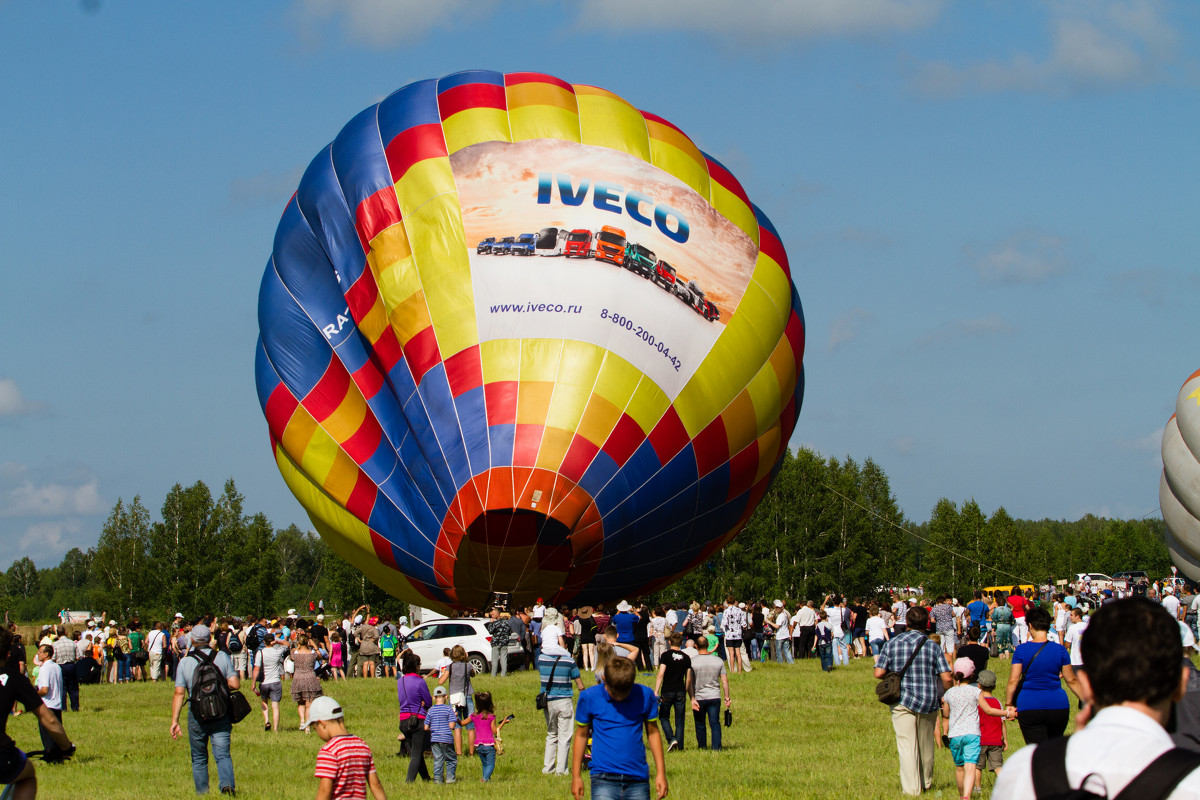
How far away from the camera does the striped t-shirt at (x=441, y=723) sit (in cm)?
1209

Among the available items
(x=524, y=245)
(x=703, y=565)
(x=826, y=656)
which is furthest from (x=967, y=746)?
(x=703, y=565)

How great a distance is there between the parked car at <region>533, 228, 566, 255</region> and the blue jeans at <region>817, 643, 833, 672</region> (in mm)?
9415

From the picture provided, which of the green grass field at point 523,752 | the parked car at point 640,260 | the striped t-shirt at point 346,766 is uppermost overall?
the parked car at point 640,260

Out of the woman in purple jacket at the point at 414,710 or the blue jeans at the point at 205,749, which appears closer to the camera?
the blue jeans at the point at 205,749

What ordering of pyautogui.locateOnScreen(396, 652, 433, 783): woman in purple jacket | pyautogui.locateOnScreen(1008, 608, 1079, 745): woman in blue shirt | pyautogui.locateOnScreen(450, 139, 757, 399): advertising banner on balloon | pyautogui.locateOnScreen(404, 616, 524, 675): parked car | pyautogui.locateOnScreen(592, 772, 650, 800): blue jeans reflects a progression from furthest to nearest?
1. pyautogui.locateOnScreen(404, 616, 524, 675): parked car
2. pyautogui.locateOnScreen(450, 139, 757, 399): advertising banner on balloon
3. pyautogui.locateOnScreen(396, 652, 433, 783): woman in purple jacket
4. pyautogui.locateOnScreen(1008, 608, 1079, 745): woman in blue shirt
5. pyautogui.locateOnScreen(592, 772, 650, 800): blue jeans

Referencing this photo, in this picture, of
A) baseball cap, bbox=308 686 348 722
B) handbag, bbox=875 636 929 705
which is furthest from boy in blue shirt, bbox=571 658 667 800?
handbag, bbox=875 636 929 705

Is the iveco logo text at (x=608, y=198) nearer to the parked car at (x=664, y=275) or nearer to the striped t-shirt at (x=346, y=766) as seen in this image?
the parked car at (x=664, y=275)

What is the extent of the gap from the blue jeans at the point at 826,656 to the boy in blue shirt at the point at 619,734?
17052 millimetres

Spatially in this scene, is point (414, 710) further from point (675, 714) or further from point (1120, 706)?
point (1120, 706)

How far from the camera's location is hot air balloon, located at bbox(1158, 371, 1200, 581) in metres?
37.4

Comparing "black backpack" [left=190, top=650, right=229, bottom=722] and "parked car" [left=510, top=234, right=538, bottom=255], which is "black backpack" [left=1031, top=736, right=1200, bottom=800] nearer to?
"black backpack" [left=190, top=650, right=229, bottom=722]

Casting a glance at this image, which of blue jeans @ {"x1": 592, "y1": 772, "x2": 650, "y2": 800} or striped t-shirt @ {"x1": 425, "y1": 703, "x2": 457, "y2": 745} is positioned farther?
striped t-shirt @ {"x1": 425, "y1": 703, "x2": 457, "y2": 745}

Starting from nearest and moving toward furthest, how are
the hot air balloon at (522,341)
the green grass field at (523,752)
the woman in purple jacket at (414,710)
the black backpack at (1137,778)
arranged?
the black backpack at (1137,778) < the green grass field at (523,752) < the woman in purple jacket at (414,710) < the hot air balloon at (522,341)

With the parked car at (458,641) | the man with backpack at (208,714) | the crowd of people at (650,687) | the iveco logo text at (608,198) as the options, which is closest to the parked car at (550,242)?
the iveco logo text at (608,198)
